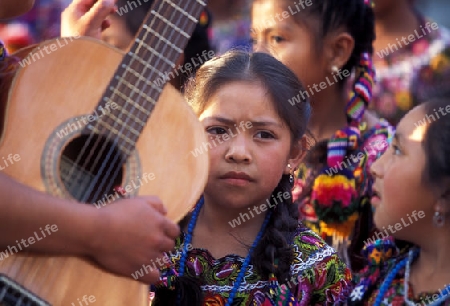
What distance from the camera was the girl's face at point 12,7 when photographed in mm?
1968

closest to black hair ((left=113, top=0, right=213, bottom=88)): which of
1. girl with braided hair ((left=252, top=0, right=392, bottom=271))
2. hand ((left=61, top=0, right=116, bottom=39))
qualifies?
girl with braided hair ((left=252, top=0, right=392, bottom=271))

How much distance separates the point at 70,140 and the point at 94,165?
105 mm

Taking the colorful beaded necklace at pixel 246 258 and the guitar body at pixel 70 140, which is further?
the colorful beaded necklace at pixel 246 258

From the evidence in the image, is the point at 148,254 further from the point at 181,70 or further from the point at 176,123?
the point at 181,70

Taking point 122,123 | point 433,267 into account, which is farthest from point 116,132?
point 433,267

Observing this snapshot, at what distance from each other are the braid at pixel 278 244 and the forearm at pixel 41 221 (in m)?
0.87

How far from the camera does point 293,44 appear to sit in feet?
12.5

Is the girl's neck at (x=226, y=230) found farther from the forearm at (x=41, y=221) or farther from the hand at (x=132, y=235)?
the forearm at (x=41, y=221)

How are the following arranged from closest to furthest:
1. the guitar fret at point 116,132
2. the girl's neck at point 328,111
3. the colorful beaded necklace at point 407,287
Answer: the guitar fret at point 116,132
the colorful beaded necklace at point 407,287
the girl's neck at point 328,111

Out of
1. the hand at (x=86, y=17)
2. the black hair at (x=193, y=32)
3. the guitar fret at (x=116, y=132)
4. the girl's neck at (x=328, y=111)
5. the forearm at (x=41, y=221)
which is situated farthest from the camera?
the girl's neck at (x=328, y=111)

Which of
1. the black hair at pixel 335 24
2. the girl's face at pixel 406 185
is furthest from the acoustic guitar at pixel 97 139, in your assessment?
the black hair at pixel 335 24

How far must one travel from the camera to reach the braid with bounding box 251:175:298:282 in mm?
2307

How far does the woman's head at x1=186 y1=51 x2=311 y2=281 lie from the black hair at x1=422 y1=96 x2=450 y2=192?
477 mm

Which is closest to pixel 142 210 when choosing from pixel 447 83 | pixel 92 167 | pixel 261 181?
pixel 92 167
